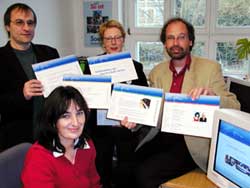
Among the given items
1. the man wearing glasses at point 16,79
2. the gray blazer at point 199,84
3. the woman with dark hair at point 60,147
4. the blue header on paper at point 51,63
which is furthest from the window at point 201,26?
the woman with dark hair at point 60,147

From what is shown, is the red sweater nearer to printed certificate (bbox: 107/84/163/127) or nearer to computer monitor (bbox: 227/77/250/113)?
printed certificate (bbox: 107/84/163/127)

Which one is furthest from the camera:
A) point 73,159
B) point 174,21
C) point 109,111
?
point 174,21

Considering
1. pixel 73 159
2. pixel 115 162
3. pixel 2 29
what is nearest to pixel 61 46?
pixel 2 29

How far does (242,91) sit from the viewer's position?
185 centimetres

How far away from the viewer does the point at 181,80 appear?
6.55ft

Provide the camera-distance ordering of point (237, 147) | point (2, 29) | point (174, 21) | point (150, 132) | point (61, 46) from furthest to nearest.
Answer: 1. point (61, 46)
2. point (2, 29)
3. point (174, 21)
4. point (150, 132)
5. point (237, 147)

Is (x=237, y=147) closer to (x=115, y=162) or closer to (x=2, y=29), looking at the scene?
(x=115, y=162)

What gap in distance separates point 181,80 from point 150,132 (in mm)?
387

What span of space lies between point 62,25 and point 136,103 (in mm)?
2375

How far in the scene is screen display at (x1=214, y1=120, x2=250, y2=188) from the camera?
3.95 feet

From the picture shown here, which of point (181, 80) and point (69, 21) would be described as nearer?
point (181, 80)

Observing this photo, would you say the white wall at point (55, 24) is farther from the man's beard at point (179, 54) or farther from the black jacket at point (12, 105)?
the man's beard at point (179, 54)

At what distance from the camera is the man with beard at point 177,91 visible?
1.78 meters

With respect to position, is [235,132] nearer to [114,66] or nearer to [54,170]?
[54,170]
